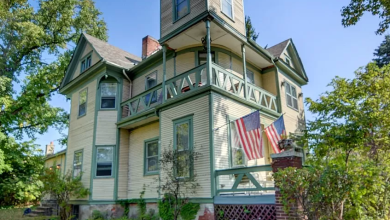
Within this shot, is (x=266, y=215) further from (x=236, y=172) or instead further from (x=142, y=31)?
(x=142, y=31)

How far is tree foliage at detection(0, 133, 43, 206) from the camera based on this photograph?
19281mm

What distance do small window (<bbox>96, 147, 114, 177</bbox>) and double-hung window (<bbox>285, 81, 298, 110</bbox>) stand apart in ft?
32.5

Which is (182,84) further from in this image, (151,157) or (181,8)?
(151,157)

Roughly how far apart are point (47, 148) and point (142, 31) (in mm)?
20161

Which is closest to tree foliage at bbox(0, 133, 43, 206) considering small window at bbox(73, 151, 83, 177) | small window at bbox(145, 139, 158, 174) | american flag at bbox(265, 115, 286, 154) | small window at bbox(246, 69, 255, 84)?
small window at bbox(73, 151, 83, 177)

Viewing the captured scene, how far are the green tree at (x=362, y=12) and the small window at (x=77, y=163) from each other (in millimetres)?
14009

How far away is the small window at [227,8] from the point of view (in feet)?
41.4

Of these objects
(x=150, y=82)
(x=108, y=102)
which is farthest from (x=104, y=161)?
(x=150, y=82)

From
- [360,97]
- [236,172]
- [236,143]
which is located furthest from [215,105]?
[360,97]

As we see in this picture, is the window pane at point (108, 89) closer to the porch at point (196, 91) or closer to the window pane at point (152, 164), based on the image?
the porch at point (196, 91)

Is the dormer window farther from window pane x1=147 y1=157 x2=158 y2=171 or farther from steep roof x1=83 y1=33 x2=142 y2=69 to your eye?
window pane x1=147 y1=157 x2=158 y2=171

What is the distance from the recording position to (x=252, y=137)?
9516 mm

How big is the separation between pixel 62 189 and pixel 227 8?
11.3 m

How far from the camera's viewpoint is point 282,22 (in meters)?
12.4
